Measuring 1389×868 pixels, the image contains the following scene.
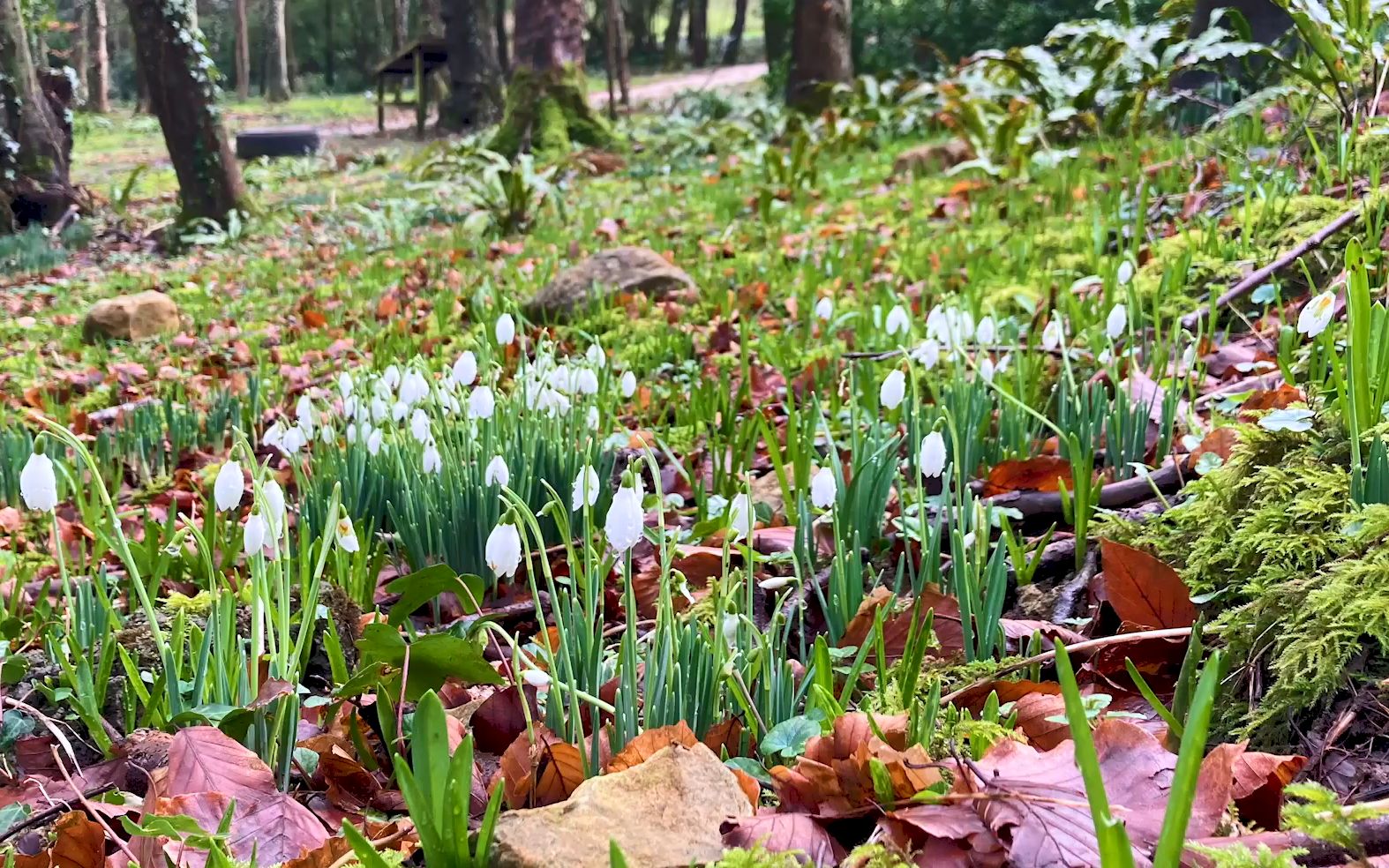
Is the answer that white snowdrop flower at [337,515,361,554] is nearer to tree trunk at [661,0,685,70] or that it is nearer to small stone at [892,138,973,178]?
small stone at [892,138,973,178]

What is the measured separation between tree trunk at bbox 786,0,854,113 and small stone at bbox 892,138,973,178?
9.81 ft

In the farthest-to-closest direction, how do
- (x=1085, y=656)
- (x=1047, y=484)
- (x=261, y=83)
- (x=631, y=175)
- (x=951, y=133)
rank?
(x=261, y=83) → (x=631, y=175) → (x=951, y=133) → (x=1047, y=484) → (x=1085, y=656)

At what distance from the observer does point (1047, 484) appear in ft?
6.39

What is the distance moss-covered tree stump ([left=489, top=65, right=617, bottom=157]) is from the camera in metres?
10.0

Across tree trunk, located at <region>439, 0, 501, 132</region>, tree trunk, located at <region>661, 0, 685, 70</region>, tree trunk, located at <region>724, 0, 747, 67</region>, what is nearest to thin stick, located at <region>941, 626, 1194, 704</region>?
tree trunk, located at <region>439, 0, 501, 132</region>

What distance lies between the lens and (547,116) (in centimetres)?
1013

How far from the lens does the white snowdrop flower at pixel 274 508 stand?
1.32 metres

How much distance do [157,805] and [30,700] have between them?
0.65m

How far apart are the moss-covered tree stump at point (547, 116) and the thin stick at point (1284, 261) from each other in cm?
793

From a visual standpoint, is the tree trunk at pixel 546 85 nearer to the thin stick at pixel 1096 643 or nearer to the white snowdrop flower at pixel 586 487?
the white snowdrop flower at pixel 586 487

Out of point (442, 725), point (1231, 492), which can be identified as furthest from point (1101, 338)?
point (442, 725)

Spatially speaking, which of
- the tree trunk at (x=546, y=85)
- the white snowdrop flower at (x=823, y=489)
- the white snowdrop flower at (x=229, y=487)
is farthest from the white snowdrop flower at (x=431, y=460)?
the tree trunk at (x=546, y=85)

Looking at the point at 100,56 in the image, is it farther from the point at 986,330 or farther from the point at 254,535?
the point at 254,535

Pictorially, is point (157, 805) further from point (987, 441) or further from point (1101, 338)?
point (1101, 338)
